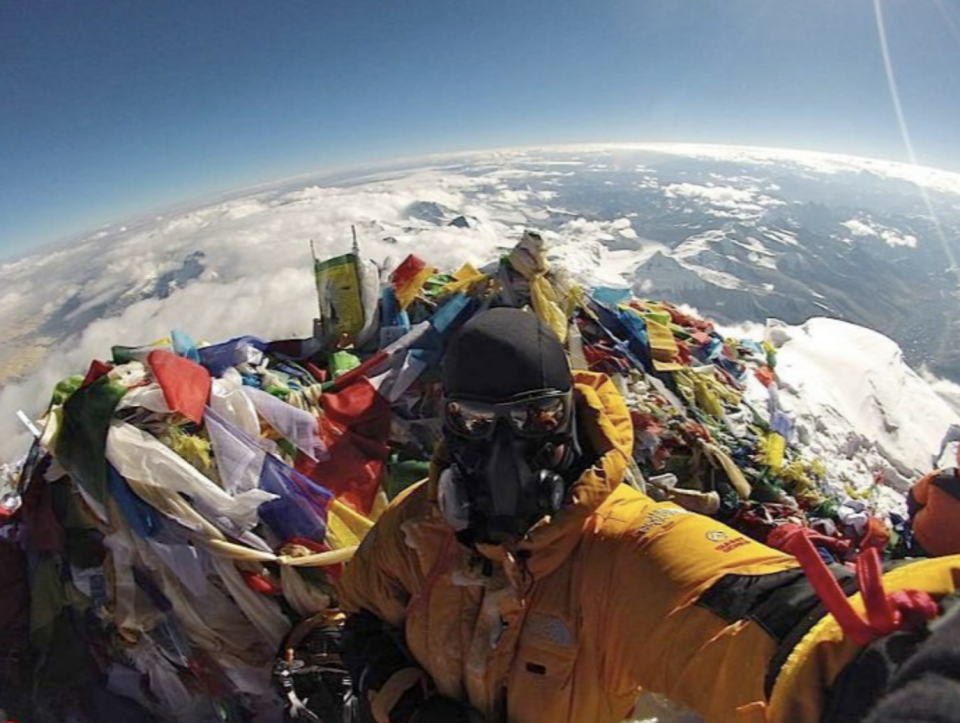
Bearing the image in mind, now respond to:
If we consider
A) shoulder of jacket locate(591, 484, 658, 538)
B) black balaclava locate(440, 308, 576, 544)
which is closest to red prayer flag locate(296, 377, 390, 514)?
black balaclava locate(440, 308, 576, 544)

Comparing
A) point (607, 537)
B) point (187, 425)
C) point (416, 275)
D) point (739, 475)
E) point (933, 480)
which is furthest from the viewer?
point (416, 275)

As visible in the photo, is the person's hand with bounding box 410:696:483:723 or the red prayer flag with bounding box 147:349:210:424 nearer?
the person's hand with bounding box 410:696:483:723

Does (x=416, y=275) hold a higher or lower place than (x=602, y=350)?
higher

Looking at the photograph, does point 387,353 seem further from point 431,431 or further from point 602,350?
point 602,350

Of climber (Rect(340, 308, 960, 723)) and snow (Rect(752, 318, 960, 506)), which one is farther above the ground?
climber (Rect(340, 308, 960, 723))

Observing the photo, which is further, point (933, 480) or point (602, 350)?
point (602, 350)

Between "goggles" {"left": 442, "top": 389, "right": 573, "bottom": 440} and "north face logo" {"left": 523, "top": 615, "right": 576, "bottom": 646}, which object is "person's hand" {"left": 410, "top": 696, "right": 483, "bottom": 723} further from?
"goggles" {"left": 442, "top": 389, "right": 573, "bottom": 440}

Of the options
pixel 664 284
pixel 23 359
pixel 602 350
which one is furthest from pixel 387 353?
pixel 664 284
